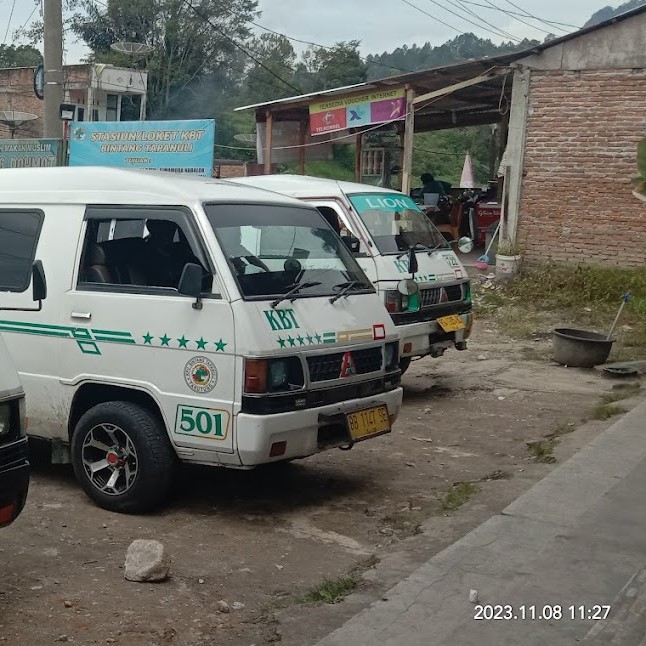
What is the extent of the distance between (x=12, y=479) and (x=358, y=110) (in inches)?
562

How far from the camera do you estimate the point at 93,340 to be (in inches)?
215

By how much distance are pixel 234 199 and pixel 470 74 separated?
36.7 ft

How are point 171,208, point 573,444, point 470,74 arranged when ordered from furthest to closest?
1. point 470,74
2. point 573,444
3. point 171,208

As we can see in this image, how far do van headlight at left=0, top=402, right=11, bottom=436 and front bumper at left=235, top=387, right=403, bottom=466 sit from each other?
1.41m

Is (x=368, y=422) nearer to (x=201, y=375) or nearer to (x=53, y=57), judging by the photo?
(x=201, y=375)

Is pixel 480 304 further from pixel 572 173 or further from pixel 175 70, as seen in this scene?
pixel 175 70

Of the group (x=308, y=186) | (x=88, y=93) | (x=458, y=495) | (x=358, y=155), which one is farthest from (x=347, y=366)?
(x=88, y=93)

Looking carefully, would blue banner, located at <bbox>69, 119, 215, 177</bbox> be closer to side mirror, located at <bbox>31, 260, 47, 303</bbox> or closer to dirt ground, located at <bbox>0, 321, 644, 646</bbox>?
dirt ground, located at <bbox>0, 321, 644, 646</bbox>

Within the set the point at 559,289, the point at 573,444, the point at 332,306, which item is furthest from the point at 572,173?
the point at 332,306

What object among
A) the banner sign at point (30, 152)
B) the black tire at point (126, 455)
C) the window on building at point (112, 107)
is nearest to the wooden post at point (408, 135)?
the banner sign at point (30, 152)

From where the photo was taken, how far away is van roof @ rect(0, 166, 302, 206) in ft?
18.1

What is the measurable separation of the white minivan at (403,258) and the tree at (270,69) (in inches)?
1282

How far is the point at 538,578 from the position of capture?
416cm

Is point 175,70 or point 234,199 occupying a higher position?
point 175,70
